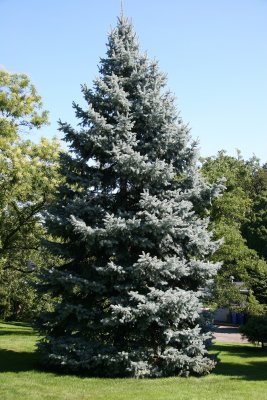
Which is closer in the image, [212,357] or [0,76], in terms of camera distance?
[212,357]

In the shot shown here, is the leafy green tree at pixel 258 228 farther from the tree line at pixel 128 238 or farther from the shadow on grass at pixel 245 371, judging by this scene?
the tree line at pixel 128 238

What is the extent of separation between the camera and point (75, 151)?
1268 centimetres

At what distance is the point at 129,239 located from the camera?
37.7ft

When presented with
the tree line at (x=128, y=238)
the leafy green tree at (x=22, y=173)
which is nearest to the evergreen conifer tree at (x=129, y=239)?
the tree line at (x=128, y=238)

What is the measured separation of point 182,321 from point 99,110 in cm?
671

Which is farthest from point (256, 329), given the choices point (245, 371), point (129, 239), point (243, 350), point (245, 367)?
point (129, 239)

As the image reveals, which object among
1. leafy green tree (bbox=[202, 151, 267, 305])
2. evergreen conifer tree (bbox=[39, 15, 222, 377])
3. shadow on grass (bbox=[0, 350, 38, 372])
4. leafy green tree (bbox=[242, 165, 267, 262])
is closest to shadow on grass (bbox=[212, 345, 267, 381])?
evergreen conifer tree (bbox=[39, 15, 222, 377])

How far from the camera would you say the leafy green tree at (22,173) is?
56.3 feet

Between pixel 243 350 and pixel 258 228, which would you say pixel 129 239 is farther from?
pixel 258 228

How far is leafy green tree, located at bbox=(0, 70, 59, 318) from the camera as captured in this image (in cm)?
1717

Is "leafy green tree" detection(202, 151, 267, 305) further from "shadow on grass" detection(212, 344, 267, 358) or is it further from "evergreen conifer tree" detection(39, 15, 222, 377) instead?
"evergreen conifer tree" detection(39, 15, 222, 377)

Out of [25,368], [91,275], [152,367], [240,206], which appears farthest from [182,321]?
[240,206]

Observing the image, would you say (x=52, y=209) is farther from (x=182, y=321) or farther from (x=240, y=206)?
(x=240, y=206)

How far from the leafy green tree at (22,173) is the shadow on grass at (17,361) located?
3735 millimetres
